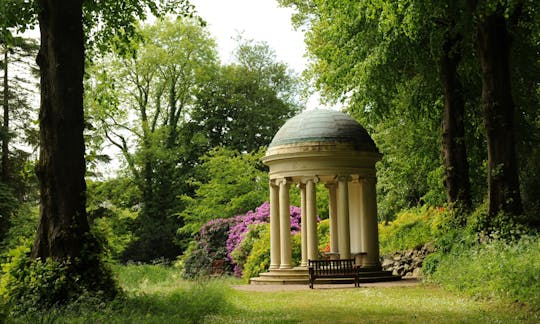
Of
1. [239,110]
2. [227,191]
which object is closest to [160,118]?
[239,110]

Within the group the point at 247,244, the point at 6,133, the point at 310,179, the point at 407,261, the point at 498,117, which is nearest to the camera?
the point at 498,117

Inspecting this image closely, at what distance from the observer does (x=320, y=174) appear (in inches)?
899

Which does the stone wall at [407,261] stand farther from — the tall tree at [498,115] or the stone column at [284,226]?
the tall tree at [498,115]

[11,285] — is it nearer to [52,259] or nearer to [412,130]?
[52,259]

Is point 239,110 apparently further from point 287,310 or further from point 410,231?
point 287,310

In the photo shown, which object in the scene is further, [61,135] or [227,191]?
[227,191]

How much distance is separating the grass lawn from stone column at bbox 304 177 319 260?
23.7ft

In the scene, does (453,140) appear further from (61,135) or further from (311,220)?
(61,135)

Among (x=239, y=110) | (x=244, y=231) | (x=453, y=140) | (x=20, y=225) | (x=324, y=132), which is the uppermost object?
(x=239, y=110)

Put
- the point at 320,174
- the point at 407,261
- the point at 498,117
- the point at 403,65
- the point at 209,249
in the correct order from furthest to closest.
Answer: the point at 209,249, the point at 407,261, the point at 320,174, the point at 403,65, the point at 498,117

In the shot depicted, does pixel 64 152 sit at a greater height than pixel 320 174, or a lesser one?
lesser

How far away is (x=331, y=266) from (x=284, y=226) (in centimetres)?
320

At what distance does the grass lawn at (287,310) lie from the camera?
31.7ft

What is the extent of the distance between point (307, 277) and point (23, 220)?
14.2 m
